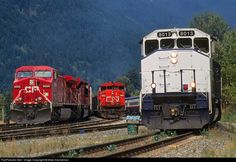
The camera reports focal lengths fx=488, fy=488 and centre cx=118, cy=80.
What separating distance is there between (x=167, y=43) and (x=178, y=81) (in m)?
1.72

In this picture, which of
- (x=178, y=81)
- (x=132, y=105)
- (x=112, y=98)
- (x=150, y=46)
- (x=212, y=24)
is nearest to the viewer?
(x=178, y=81)

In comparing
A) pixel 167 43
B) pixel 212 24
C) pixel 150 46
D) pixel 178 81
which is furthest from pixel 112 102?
pixel 212 24

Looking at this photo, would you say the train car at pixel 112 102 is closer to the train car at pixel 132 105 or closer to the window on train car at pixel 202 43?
the train car at pixel 132 105

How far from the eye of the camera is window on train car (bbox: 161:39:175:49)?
62.7 feet

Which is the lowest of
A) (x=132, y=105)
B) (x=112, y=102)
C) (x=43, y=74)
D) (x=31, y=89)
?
(x=132, y=105)

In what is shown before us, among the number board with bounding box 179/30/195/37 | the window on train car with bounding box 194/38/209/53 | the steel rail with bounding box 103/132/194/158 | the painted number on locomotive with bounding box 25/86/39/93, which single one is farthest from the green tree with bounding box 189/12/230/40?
the steel rail with bounding box 103/132/194/158

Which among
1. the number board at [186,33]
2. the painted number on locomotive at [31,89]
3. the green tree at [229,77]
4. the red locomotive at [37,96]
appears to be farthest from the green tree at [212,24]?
the number board at [186,33]

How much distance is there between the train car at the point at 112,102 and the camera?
Result: 1652 inches

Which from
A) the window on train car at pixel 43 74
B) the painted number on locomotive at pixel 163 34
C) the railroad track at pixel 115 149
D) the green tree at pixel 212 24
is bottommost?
the railroad track at pixel 115 149

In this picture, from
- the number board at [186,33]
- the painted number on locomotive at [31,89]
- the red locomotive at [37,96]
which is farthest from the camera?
the painted number on locomotive at [31,89]

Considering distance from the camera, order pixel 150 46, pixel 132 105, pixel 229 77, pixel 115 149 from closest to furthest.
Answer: pixel 115 149
pixel 150 46
pixel 132 105
pixel 229 77

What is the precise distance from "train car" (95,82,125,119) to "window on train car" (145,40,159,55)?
22.6 metres

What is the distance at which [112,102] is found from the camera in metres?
41.9

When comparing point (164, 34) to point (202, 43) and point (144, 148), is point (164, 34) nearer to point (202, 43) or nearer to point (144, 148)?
point (202, 43)
